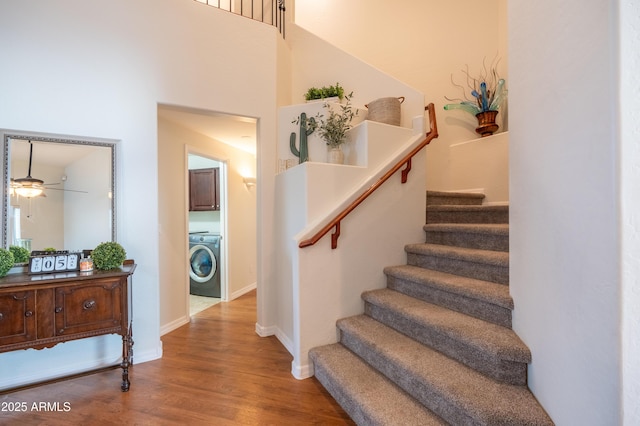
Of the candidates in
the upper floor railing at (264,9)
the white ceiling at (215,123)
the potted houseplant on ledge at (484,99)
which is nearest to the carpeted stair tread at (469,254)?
the potted houseplant on ledge at (484,99)

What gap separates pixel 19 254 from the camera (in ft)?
6.97

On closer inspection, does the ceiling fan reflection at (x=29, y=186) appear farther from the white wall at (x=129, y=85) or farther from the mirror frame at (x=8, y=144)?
the white wall at (x=129, y=85)

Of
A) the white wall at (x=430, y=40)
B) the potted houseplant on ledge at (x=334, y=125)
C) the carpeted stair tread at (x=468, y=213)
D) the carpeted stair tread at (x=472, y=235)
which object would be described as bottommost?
the carpeted stair tread at (x=472, y=235)

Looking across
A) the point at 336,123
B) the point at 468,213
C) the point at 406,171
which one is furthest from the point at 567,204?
the point at 336,123

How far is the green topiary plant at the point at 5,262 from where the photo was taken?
1936mm

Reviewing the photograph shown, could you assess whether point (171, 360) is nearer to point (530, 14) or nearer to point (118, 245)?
point (118, 245)

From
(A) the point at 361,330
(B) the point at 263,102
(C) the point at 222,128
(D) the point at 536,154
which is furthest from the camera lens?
(C) the point at 222,128

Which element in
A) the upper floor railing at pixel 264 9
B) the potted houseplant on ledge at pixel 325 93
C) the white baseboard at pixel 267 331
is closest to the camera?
the white baseboard at pixel 267 331

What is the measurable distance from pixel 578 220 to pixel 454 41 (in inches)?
146

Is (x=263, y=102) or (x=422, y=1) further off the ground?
(x=422, y=1)

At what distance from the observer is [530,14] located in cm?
134

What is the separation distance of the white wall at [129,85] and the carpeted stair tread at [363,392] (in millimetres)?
1274

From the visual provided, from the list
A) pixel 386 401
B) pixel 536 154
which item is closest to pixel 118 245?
pixel 386 401

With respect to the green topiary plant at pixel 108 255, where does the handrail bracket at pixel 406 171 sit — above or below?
above
